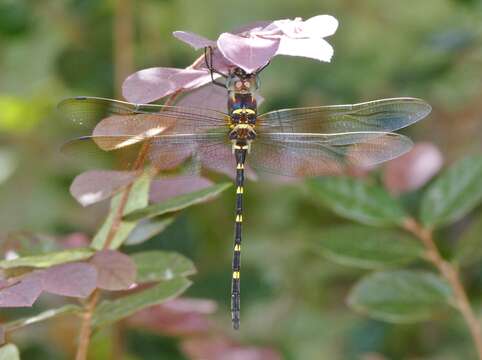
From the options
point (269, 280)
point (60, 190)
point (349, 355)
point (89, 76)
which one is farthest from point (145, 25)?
point (349, 355)

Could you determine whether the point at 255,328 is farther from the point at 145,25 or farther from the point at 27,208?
the point at 27,208

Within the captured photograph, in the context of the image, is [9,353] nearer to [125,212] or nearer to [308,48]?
[125,212]

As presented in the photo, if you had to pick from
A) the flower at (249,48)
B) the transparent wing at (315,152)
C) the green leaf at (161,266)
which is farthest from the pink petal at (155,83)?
the transparent wing at (315,152)

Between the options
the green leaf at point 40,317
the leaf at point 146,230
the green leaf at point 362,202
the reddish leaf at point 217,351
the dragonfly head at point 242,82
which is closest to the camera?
the green leaf at point 40,317

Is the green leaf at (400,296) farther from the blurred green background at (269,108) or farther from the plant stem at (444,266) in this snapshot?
the blurred green background at (269,108)

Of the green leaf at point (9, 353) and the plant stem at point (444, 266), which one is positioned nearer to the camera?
the green leaf at point (9, 353)

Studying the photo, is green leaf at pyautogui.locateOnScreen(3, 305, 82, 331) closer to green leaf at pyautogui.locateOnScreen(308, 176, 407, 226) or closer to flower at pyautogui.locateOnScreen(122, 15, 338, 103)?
flower at pyautogui.locateOnScreen(122, 15, 338, 103)
